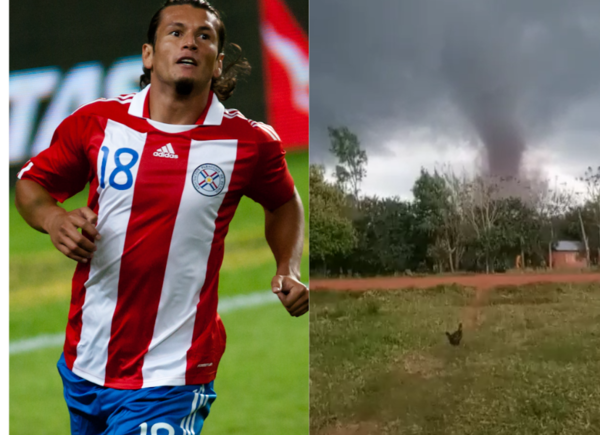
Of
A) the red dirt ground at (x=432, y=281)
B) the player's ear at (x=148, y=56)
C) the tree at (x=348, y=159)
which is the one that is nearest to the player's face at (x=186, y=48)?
the player's ear at (x=148, y=56)

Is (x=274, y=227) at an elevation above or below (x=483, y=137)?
below

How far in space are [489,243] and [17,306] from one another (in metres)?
1.60

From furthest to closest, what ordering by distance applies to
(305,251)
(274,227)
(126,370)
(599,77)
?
(599,77) < (305,251) < (274,227) < (126,370)

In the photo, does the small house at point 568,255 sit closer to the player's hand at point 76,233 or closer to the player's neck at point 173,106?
the player's neck at point 173,106

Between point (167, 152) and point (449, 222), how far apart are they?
1073 millimetres

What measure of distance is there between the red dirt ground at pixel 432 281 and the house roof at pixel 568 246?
3.4 inches

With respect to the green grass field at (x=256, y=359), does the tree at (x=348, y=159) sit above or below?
above

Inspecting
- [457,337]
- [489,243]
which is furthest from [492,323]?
[489,243]

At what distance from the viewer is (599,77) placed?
214 centimetres

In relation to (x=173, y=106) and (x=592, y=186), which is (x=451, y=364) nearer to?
(x=592, y=186)

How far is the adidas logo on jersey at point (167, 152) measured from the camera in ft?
5.12

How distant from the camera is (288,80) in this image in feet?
6.45

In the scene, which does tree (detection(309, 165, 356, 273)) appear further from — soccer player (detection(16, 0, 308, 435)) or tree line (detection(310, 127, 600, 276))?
soccer player (detection(16, 0, 308, 435))

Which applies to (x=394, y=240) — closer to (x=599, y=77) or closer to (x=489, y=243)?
(x=489, y=243)
